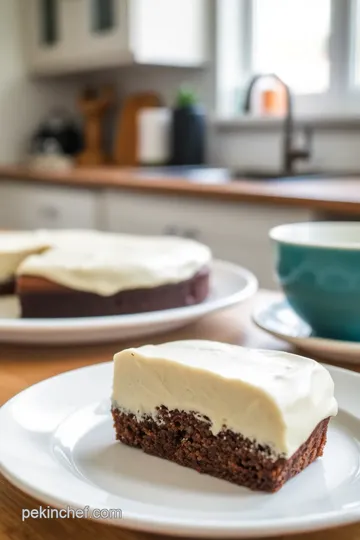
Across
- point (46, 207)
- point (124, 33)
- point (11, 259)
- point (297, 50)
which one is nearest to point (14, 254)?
point (11, 259)

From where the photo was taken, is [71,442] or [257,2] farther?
[257,2]

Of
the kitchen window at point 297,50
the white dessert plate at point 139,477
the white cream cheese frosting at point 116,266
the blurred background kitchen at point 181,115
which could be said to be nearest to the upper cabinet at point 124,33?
the blurred background kitchen at point 181,115

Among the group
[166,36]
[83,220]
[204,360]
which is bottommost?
[83,220]

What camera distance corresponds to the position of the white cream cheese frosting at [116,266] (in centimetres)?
88

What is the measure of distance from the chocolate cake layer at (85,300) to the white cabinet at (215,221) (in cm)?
87

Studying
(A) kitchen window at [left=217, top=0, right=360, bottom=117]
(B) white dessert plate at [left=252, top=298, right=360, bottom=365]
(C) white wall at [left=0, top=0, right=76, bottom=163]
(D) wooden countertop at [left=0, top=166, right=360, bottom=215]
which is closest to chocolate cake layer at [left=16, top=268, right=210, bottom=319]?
(B) white dessert plate at [left=252, top=298, right=360, bottom=365]

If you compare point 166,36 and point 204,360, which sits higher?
point 166,36

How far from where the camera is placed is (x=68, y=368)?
2.32ft

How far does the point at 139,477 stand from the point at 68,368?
25 cm

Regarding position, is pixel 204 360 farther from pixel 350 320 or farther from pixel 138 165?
pixel 138 165

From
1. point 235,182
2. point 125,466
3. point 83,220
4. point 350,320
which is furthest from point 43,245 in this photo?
point 83,220

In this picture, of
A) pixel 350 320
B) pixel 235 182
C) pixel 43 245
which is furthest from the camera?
pixel 235 182

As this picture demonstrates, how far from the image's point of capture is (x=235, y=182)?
2078 mm

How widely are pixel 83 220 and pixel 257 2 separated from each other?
3.77 feet
